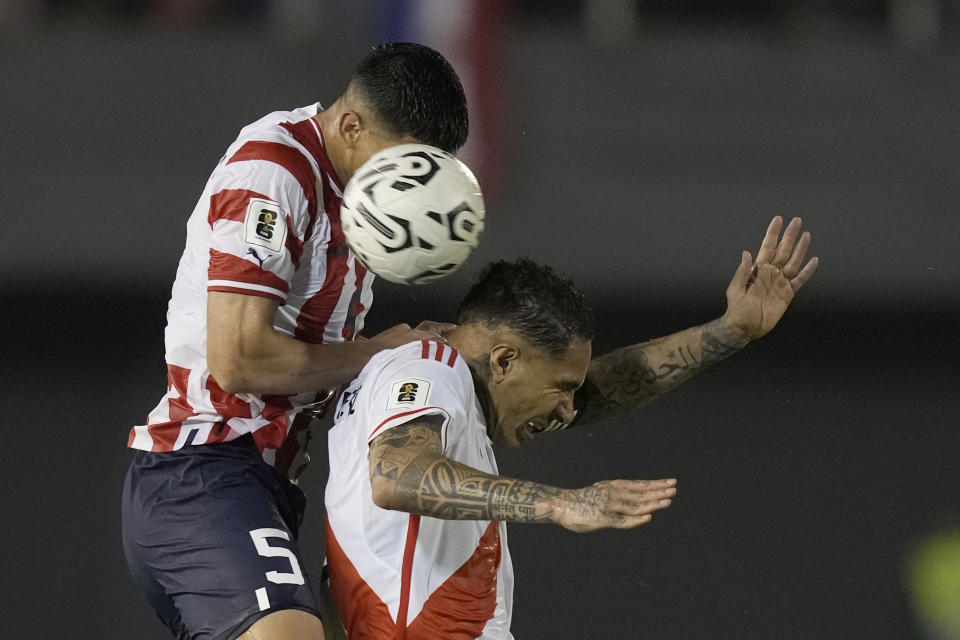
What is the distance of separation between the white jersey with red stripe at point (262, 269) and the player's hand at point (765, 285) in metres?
0.91

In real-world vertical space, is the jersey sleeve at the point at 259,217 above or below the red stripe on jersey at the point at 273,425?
above

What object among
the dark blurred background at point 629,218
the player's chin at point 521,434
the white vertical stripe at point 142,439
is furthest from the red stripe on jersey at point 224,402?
the dark blurred background at point 629,218

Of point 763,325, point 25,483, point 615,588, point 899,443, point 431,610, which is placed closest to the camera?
point 431,610

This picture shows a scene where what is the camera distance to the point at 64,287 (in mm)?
6156

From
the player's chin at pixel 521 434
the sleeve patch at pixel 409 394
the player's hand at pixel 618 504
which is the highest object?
the sleeve patch at pixel 409 394

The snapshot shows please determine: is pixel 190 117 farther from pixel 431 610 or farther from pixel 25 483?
pixel 431 610

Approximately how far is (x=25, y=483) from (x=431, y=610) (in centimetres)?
288

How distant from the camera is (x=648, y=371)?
3297mm

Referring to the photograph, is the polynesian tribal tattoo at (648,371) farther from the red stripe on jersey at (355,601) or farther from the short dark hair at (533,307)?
the red stripe on jersey at (355,601)

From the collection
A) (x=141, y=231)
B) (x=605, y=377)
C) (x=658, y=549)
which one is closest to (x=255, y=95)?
(x=141, y=231)

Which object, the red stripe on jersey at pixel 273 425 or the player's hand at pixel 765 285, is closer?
the red stripe on jersey at pixel 273 425

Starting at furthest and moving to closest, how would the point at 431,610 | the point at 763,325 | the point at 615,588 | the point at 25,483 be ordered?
the point at 25,483 → the point at 615,588 → the point at 763,325 → the point at 431,610

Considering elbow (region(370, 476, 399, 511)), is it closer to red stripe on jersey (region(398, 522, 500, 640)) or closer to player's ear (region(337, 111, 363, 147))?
red stripe on jersey (region(398, 522, 500, 640))

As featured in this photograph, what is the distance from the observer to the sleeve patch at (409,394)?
7.76ft
